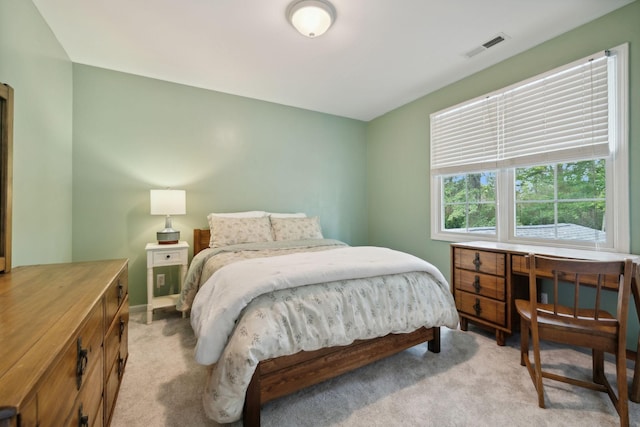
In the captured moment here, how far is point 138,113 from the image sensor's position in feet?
9.68

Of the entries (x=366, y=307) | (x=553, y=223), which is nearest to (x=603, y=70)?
(x=553, y=223)

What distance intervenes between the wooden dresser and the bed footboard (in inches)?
24.9

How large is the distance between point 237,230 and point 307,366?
177cm

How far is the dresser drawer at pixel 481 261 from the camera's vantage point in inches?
86.4

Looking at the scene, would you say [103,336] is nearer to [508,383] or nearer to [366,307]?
[366,307]

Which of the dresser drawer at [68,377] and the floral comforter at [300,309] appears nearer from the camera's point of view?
the dresser drawer at [68,377]

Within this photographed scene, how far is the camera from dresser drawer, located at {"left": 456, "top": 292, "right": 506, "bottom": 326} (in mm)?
2195

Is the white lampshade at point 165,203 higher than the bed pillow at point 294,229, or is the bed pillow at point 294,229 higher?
the white lampshade at point 165,203

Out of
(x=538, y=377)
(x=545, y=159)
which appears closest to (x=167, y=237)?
(x=538, y=377)

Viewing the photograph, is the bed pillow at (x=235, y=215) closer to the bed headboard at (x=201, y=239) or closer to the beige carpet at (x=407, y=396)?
the bed headboard at (x=201, y=239)

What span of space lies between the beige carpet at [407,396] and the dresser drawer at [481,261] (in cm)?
60

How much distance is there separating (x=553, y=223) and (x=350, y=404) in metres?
2.29

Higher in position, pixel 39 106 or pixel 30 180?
pixel 39 106

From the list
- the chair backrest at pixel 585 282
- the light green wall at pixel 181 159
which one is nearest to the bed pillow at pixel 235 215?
the light green wall at pixel 181 159
